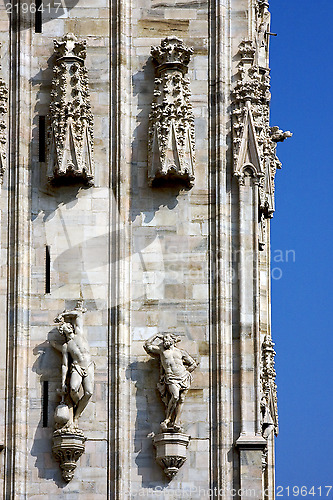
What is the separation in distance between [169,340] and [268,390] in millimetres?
2905

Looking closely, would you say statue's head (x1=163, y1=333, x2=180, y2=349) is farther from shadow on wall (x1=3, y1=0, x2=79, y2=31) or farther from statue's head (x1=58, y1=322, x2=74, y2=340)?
shadow on wall (x1=3, y1=0, x2=79, y2=31)

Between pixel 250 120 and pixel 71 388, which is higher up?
pixel 250 120

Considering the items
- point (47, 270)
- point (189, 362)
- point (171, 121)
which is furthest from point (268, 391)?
point (171, 121)

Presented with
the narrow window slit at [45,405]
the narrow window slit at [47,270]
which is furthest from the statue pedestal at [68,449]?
the narrow window slit at [47,270]

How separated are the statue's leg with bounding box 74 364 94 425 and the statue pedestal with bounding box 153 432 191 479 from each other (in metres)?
1.54

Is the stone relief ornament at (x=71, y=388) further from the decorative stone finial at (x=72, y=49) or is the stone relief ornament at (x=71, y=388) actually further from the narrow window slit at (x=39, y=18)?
the narrow window slit at (x=39, y=18)

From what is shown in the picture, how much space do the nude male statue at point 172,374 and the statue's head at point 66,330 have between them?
1.43 m

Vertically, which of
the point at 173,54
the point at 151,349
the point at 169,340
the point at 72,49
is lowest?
the point at 151,349

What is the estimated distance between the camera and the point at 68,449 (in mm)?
51281

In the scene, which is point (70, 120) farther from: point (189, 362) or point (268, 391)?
point (268, 391)

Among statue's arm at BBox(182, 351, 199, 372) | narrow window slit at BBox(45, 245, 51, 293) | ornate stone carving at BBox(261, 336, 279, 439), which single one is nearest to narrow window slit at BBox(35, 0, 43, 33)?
narrow window slit at BBox(45, 245, 51, 293)

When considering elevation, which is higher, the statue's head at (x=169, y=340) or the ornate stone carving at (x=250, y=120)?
the ornate stone carving at (x=250, y=120)

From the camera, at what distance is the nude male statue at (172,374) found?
51.5 meters

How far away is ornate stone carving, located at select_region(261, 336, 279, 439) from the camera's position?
53.4 meters
